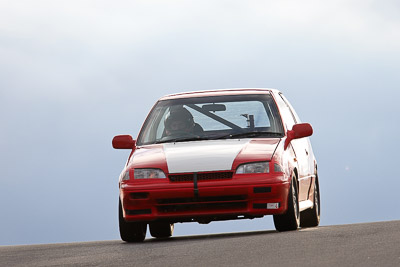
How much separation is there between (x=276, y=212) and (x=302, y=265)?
12.6 ft

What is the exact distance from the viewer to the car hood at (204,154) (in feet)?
37.6

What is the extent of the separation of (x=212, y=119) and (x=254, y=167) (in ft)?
5.46

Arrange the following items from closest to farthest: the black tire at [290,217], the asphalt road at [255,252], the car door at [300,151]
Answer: the asphalt road at [255,252] → the black tire at [290,217] → the car door at [300,151]

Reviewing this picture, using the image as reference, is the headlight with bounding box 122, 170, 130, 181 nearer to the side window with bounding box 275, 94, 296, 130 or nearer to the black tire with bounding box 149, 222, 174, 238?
the black tire with bounding box 149, 222, 174, 238

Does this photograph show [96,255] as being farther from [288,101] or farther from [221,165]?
[288,101]

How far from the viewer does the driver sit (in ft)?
41.6

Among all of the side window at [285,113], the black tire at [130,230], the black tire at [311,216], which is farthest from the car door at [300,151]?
the black tire at [130,230]

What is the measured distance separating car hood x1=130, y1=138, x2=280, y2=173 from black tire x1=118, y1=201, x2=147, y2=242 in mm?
704

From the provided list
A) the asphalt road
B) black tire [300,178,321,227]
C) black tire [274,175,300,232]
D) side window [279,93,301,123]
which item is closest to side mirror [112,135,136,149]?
the asphalt road

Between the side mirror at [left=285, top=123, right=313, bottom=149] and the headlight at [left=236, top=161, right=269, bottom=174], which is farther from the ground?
the side mirror at [left=285, top=123, right=313, bottom=149]

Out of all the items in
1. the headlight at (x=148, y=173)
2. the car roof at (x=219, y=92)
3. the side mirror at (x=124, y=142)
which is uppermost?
the car roof at (x=219, y=92)

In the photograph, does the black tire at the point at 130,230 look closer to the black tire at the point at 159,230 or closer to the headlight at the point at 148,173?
the headlight at the point at 148,173

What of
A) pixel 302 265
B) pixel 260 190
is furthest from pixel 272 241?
pixel 302 265

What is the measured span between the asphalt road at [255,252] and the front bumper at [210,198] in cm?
55
